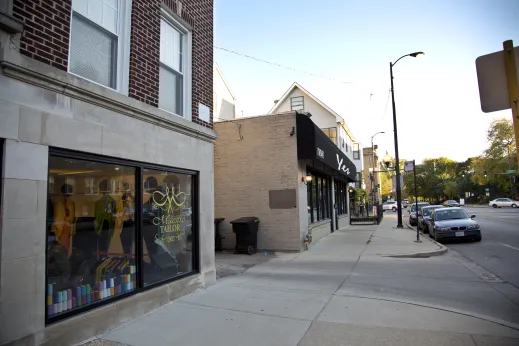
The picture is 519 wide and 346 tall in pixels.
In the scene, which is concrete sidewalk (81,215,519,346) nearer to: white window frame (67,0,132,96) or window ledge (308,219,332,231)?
white window frame (67,0,132,96)

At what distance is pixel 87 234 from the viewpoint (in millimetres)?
4789

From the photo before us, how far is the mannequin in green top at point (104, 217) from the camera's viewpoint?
4980mm

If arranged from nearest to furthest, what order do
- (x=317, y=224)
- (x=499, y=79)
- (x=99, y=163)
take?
(x=499, y=79), (x=99, y=163), (x=317, y=224)

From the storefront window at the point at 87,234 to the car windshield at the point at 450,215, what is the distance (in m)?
13.9

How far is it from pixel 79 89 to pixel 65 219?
1629mm

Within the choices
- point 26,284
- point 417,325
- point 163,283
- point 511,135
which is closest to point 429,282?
point 417,325

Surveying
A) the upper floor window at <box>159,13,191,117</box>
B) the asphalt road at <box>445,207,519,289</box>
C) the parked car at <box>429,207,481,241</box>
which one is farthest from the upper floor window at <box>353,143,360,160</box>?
Result: the upper floor window at <box>159,13,191,117</box>

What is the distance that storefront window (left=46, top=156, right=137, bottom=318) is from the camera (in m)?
4.20

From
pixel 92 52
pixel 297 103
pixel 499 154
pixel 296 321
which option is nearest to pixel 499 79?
pixel 296 321

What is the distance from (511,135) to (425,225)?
54463 millimetres

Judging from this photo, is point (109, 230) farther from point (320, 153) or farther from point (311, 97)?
point (311, 97)

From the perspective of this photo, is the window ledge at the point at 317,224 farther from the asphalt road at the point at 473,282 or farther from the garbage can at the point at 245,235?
the asphalt road at the point at 473,282

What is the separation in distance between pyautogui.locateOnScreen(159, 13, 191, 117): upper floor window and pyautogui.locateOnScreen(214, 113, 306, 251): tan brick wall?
5.35 meters

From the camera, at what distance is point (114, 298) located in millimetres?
4844
